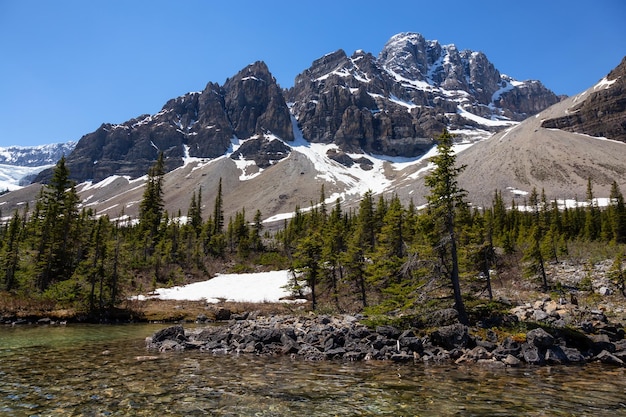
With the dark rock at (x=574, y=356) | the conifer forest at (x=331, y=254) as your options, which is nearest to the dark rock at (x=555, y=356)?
the dark rock at (x=574, y=356)

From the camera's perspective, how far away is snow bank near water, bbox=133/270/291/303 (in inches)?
1802

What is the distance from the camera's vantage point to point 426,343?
17953 mm

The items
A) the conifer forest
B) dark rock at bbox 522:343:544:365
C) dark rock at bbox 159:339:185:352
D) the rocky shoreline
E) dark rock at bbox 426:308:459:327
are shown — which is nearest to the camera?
dark rock at bbox 522:343:544:365

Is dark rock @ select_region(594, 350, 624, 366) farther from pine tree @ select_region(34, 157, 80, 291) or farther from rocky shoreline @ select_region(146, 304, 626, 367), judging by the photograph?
pine tree @ select_region(34, 157, 80, 291)

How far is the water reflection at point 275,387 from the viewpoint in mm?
9508

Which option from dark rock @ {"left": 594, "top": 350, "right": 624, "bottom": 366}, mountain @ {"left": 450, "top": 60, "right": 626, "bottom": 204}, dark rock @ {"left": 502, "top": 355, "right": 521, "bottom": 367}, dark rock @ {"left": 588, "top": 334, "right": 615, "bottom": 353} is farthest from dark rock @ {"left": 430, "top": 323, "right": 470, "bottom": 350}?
mountain @ {"left": 450, "top": 60, "right": 626, "bottom": 204}

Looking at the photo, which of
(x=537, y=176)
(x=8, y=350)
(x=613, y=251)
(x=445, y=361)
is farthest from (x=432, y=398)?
(x=537, y=176)

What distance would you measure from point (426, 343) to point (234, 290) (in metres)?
36.8

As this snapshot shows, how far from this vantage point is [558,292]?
40.2 metres

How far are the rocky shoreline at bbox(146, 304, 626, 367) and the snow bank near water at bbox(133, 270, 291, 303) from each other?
68.1ft

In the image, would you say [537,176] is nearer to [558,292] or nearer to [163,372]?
[558,292]

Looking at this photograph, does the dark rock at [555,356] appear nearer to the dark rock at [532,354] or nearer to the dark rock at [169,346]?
the dark rock at [532,354]

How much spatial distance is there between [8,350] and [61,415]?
11.9m

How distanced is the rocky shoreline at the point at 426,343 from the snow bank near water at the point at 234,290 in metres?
20.8
